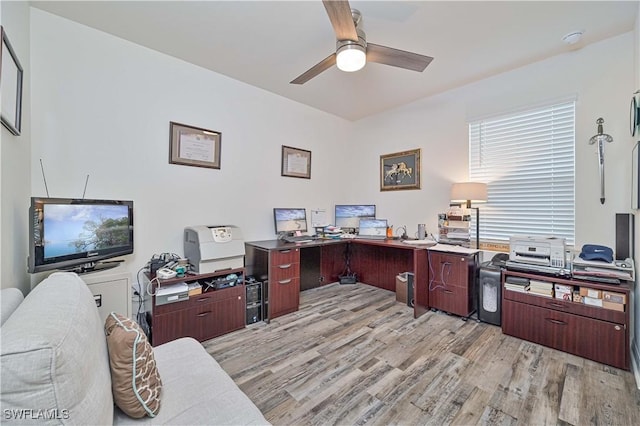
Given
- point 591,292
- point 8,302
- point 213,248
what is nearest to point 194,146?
point 213,248

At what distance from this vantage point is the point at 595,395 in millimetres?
1732

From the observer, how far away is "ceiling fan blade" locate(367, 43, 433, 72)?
2.01 metres

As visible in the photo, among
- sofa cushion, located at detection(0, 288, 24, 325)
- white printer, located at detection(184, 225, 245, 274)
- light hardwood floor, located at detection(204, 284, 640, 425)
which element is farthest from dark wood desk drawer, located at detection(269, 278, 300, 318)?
sofa cushion, located at detection(0, 288, 24, 325)

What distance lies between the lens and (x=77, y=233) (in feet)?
5.95

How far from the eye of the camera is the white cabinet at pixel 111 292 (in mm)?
1830

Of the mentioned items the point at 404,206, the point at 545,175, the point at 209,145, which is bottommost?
the point at 404,206

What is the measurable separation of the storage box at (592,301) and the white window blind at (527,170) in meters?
0.67

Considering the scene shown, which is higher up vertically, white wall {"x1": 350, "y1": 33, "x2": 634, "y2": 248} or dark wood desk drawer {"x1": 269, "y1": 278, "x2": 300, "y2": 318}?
white wall {"x1": 350, "y1": 33, "x2": 634, "y2": 248}

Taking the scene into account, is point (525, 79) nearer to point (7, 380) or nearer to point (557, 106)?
point (557, 106)

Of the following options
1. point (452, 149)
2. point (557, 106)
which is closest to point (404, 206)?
point (452, 149)

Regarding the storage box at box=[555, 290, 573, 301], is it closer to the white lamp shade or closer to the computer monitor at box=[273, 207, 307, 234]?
the white lamp shade

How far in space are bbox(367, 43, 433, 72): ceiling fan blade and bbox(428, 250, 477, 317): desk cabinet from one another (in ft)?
6.28

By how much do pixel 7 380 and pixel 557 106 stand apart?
13.0 ft

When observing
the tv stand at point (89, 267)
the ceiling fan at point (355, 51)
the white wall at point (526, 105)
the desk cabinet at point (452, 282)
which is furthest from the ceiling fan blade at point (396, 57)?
the tv stand at point (89, 267)
